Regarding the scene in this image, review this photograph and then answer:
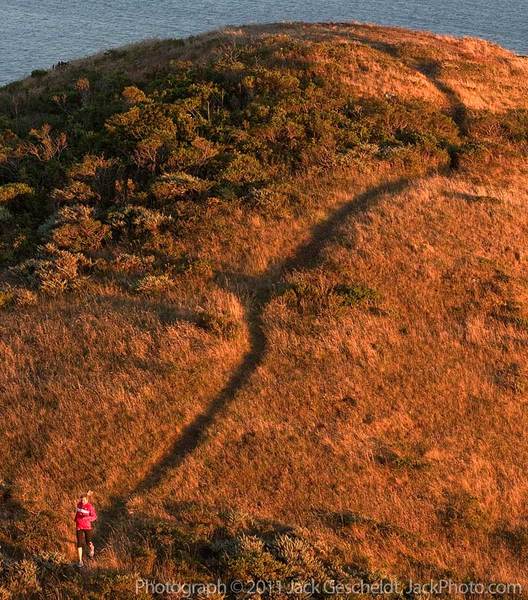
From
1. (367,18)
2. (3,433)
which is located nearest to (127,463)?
(3,433)

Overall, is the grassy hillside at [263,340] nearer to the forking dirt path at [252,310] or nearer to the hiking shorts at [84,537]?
the forking dirt path at [252,310]

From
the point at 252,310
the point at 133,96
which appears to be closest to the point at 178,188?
the point at 252,310

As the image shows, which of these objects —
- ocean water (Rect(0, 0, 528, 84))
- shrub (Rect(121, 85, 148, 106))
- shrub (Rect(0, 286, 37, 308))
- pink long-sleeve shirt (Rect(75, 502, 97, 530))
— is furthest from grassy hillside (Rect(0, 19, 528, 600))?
ocean water (Rect(0, 0, 528, 84))

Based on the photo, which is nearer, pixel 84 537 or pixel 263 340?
pixel 84 537

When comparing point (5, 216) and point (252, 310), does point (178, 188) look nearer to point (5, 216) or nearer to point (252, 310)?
point (5, 216)

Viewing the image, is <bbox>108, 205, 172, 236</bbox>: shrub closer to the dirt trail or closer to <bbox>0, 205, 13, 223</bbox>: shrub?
the dirt trail

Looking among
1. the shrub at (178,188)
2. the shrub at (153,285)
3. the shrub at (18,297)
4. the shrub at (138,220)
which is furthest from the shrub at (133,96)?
the shrub at (153,285)

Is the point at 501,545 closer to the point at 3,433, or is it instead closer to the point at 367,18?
the point at 3,433
